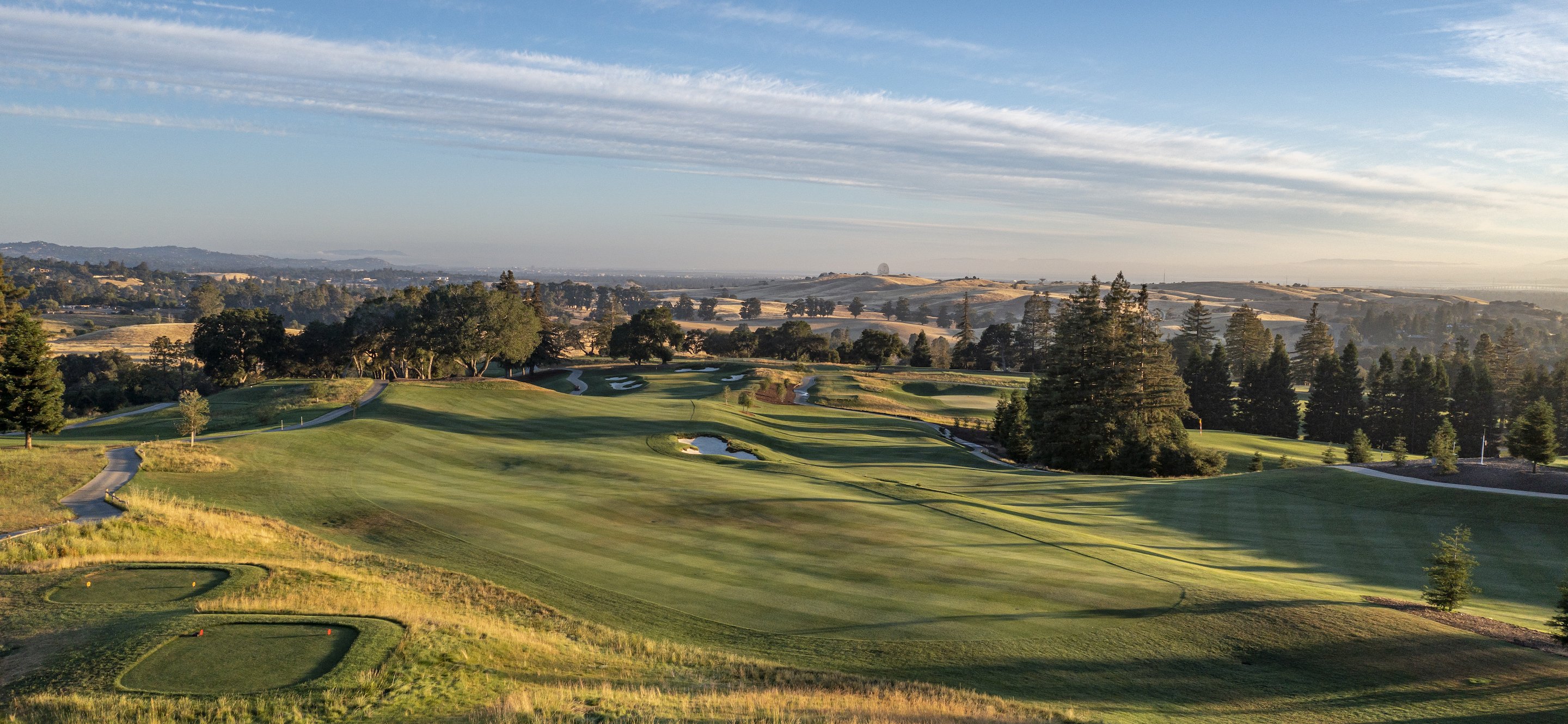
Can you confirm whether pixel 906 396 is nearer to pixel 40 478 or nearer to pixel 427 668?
pixel 40 478

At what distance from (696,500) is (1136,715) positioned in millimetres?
15585

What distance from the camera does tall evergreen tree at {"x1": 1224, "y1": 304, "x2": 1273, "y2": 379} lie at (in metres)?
103

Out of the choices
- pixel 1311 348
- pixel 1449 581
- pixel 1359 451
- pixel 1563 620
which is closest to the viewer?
pixel 1563 620

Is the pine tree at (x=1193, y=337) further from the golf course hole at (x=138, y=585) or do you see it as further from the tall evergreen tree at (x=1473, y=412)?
the golf course hole at (x=138, y=585)

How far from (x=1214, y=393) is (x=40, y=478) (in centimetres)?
8940

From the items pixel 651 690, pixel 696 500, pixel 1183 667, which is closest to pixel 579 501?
pixel 696 500

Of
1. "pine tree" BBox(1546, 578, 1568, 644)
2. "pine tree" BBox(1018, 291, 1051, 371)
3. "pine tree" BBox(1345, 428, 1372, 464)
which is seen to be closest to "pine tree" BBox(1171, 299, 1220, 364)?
"pine tree" BBox(1018, 291, 1051, 371)

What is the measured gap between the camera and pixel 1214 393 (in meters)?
82.4

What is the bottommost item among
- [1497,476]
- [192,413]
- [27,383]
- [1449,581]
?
[192,413]

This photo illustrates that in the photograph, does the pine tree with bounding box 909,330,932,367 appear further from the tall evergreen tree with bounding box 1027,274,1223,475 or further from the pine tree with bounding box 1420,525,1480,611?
the pine tree with bounding box 1420,525,1480,611

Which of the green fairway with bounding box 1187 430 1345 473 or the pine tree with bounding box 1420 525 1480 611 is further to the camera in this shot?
the green fairway with bounding box 1187 430 1345 473

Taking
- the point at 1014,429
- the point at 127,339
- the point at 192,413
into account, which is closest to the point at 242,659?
the point at 192,413

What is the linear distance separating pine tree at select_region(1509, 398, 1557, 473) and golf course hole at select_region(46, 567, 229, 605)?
42.1 m

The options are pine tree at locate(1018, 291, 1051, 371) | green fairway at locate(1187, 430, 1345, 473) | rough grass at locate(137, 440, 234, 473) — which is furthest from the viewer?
pine tree at locate(1018, 291, 1051, 371)
